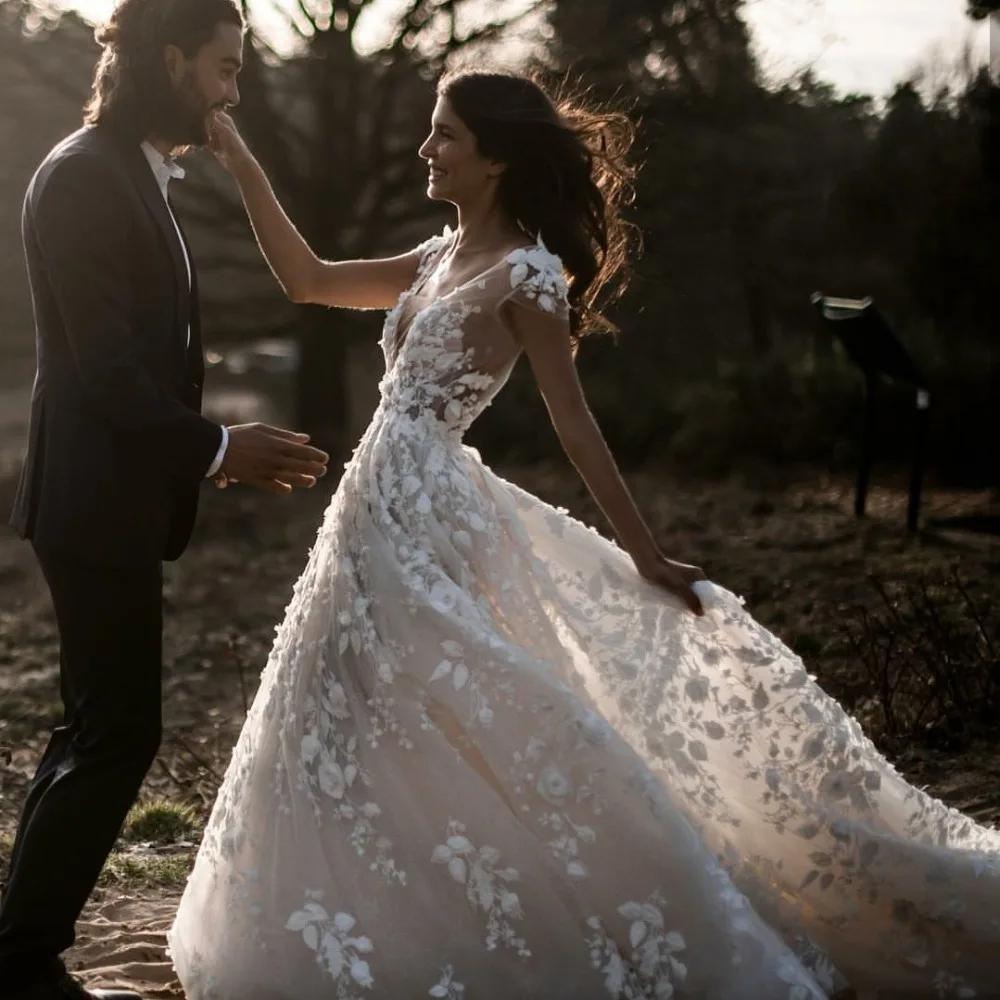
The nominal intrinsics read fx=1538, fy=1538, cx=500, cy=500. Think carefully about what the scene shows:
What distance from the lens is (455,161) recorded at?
388 cm

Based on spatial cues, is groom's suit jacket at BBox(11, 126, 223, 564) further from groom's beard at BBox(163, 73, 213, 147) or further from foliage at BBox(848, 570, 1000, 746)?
foliage at BBox(848, 570, 1000, 746)

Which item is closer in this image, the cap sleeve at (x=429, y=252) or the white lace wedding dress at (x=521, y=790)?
the white lace wedding dress at (x=521, y=790)

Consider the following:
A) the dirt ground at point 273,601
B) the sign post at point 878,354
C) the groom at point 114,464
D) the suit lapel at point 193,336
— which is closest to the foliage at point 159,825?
the dirt ground at point 273,601

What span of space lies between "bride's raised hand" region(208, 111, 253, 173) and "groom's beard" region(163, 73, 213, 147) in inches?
16.5

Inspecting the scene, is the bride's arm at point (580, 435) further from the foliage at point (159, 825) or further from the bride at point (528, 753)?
the foliage at point (159, 825)

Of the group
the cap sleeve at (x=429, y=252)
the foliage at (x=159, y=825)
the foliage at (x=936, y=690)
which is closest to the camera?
the cap sleeve at (x=429, y=252)

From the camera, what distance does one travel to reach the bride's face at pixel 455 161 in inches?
153

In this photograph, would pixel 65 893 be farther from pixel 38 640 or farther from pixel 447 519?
pixel 38 640

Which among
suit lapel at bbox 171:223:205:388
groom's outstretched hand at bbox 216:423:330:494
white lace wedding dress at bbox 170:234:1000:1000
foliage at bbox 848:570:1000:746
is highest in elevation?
suit lapel at bbox 171:223:205:388

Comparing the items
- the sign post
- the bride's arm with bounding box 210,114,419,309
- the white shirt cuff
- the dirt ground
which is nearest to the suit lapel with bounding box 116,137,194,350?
the white shirt cuff

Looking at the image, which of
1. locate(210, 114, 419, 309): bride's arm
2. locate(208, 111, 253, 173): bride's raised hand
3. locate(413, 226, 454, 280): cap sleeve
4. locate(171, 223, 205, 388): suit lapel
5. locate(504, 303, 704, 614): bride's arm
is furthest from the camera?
Result: locate(210, 114, 419, 309): bride's arm

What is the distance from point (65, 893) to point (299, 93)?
13.0 metres

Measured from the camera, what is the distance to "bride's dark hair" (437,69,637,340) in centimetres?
388

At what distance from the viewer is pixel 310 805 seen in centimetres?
356
